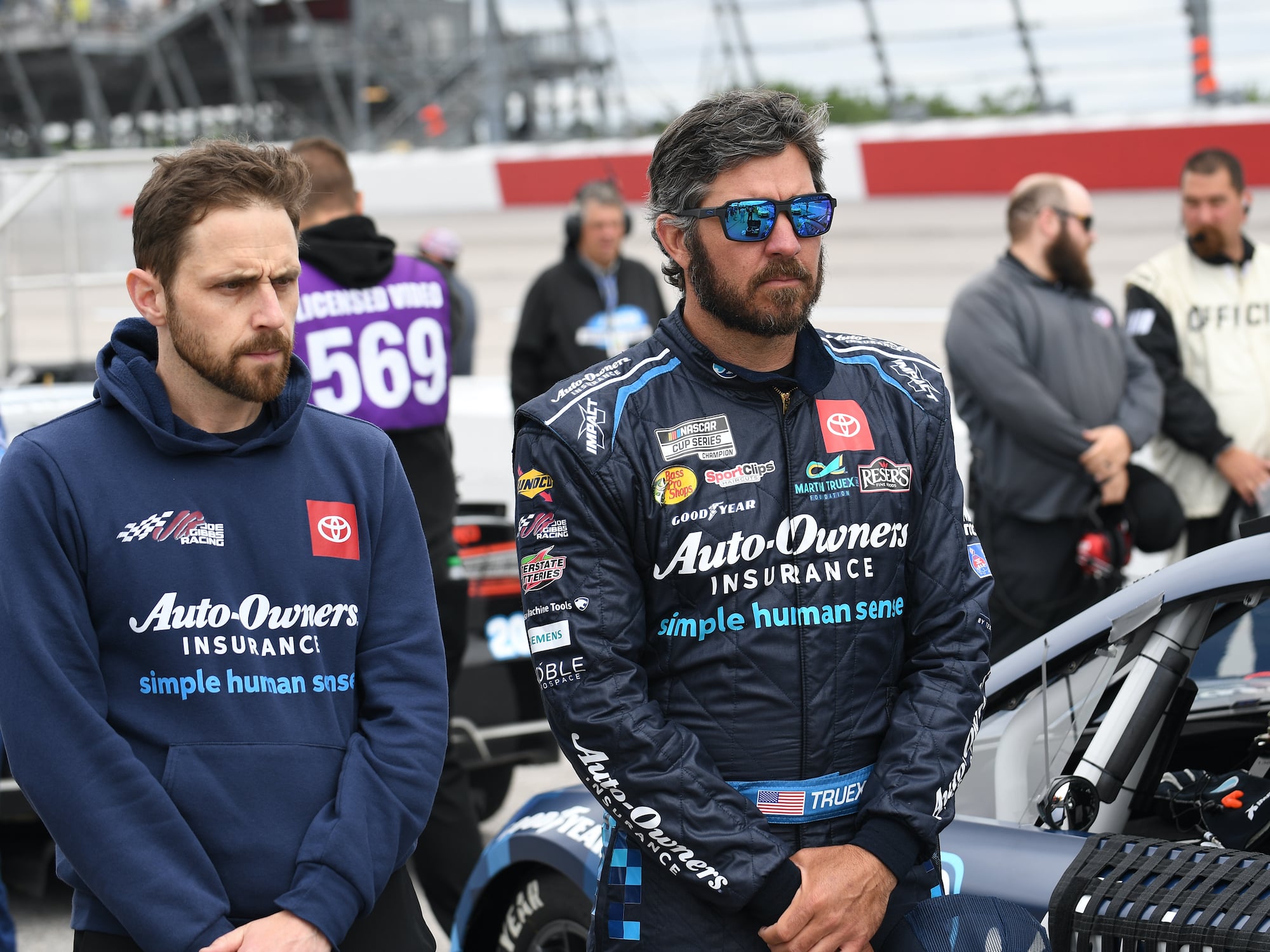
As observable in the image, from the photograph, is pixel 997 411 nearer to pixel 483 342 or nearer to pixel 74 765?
pixel 74 765

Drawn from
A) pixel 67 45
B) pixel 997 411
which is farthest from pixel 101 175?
pixel 67 45

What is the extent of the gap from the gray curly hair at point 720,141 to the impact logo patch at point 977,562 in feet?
2.08

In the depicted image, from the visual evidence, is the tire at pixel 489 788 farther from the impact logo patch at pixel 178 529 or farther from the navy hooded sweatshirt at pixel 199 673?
the impact logo patch at pixel 178 529

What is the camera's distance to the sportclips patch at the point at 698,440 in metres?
2.25

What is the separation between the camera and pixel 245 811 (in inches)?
82.0

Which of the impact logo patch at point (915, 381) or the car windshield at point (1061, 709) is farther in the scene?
the car windshield at point (1061, 709)

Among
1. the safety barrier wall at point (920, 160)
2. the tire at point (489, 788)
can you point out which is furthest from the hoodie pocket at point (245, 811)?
the safety barrier wall at point (920, 160)

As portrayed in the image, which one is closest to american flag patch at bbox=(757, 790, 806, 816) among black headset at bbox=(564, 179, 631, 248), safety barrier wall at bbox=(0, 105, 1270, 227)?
black headset at bbox=(564, 179, 631, 248)

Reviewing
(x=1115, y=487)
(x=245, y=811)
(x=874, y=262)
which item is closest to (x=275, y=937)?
(x=245, y=811)

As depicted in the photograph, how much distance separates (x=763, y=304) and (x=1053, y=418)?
3000 mm

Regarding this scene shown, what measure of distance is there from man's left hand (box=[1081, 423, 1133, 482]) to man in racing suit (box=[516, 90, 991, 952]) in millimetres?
2841

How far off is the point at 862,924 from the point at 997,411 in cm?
320

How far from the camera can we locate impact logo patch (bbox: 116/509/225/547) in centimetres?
208

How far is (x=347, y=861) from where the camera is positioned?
2076 mm
